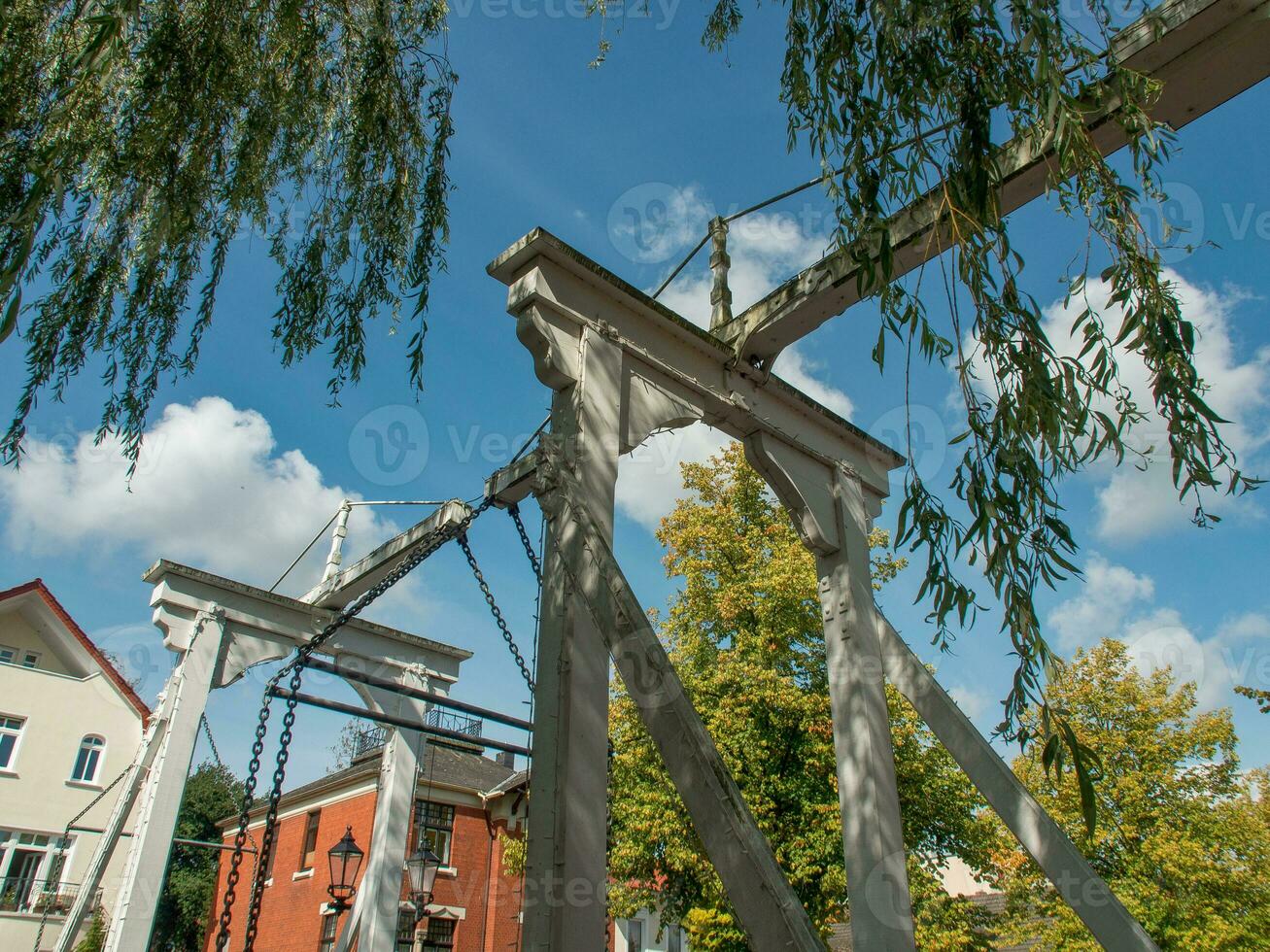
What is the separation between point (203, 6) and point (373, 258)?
1.15 meters

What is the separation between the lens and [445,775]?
19359 millimetres

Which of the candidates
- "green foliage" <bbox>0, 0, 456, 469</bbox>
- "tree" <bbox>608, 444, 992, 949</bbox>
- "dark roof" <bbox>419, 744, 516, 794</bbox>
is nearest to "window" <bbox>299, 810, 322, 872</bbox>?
"dark roof" <bbox>419, 744, 516, 794</bbox>

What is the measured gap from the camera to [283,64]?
367cm

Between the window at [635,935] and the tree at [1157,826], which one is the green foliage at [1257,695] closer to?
the tree at [1157,826]

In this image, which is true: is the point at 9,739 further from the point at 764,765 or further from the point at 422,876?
the point at 764,765

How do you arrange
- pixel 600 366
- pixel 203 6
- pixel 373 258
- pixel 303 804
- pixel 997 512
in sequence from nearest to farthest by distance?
1. pixel 997 512
2. pixel 203 6
3. pixel 600 366
4. pixel 373 258
5. pixel 303 804

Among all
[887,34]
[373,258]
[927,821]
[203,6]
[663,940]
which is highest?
[203,6]

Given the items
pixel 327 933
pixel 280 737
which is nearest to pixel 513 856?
pixel 327 933

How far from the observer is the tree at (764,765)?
1154 centimetres

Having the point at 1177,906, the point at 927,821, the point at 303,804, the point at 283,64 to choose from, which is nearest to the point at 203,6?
the point at 283,64

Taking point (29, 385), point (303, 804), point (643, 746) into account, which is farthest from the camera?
point (303, 804)

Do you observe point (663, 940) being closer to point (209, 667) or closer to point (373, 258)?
point (209, 667)

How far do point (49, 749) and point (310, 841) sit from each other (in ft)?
18.5

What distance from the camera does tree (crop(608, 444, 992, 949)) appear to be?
1154cm
